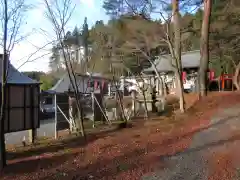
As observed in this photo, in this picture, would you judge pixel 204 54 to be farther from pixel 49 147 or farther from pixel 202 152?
pixel 202 152

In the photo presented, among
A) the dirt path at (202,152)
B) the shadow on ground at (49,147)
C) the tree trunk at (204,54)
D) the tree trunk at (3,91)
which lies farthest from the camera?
the tree trunk at (204,54)

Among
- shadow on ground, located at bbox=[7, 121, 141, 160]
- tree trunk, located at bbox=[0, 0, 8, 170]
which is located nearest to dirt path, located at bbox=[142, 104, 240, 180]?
tree trunk, located at bbox=[0, 0, 8, 170]

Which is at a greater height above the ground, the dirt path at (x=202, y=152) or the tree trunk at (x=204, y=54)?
the tree trunk at (x=204, y=54)

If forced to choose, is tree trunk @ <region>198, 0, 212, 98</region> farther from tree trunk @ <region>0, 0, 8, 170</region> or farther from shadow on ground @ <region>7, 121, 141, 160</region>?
tree trunk @ <region>0, 0, 8, 170</region>

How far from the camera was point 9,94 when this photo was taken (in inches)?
552

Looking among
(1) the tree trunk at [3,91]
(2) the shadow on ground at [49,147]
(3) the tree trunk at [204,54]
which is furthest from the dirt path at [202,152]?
(3) the tree trunk at [204,54]

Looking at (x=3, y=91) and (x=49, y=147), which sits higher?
(x=3, y=91)

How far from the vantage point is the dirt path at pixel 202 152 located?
6224 mm

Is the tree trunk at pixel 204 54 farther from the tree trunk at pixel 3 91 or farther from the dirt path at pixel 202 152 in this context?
the tree trunk at pixel 3 91

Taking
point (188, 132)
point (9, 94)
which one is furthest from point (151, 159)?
point (9, 94)

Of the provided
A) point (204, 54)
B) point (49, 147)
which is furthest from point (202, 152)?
point (204, 54)

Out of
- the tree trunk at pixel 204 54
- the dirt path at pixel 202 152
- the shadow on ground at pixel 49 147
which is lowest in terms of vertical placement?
the shadow on ground at pixel 49 147

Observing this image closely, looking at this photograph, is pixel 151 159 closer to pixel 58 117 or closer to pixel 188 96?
pixel 58 117

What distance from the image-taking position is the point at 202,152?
7.82 meters
